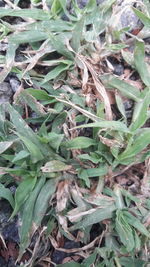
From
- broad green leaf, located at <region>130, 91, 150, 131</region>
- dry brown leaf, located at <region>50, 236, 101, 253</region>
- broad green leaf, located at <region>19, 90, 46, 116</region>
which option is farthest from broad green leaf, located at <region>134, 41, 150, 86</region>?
dry brown leaf, located at <region>50, 236, 101, 253</region>

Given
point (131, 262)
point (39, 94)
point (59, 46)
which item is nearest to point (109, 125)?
point (39, 94)

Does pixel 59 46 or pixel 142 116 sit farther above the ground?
pixel 59 46

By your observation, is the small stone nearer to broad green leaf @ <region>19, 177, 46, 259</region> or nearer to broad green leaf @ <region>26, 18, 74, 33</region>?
broad green leaf @ <region>26, 18, 74, 33</region>

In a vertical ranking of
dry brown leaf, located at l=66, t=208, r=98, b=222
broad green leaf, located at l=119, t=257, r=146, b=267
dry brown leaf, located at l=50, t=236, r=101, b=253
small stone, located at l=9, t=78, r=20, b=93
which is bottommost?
broad green leaf, located at l=119, t=257, r=146, b=267

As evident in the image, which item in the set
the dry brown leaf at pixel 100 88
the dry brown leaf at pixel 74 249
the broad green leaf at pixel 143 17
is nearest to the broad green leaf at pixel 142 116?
the dry brown leaf at pixel 100 88

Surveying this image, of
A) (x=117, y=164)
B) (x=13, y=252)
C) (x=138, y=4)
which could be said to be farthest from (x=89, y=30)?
(x=13, y=252)

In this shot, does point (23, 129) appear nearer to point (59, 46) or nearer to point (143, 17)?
point (59, 46)
